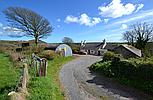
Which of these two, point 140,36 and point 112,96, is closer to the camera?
point 112,96

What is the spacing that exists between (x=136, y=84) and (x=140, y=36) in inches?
2021

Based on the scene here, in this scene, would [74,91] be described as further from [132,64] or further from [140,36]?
[140,36]

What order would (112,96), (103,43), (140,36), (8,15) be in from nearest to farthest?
(112,96)
(8,15)
(140,36)
(103,43)

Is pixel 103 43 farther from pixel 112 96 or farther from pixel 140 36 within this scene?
pixel 112 96

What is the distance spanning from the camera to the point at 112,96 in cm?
1443

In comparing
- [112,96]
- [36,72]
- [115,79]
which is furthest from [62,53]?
[112,96]

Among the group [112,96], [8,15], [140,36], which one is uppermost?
[8,15]

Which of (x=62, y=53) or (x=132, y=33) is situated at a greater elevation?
(x=132, y=33)

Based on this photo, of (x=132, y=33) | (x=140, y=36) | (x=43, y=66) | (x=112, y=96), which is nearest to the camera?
(x=112, y=96)

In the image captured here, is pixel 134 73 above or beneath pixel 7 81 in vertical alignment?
beneath

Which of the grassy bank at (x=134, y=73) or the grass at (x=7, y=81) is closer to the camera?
the grass at (x=7, y=81)

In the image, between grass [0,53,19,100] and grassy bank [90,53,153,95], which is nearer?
grass [0,53,19,100]

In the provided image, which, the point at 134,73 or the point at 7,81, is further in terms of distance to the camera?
the point at 134,73

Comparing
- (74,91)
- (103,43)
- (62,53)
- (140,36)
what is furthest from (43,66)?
(103,43)
